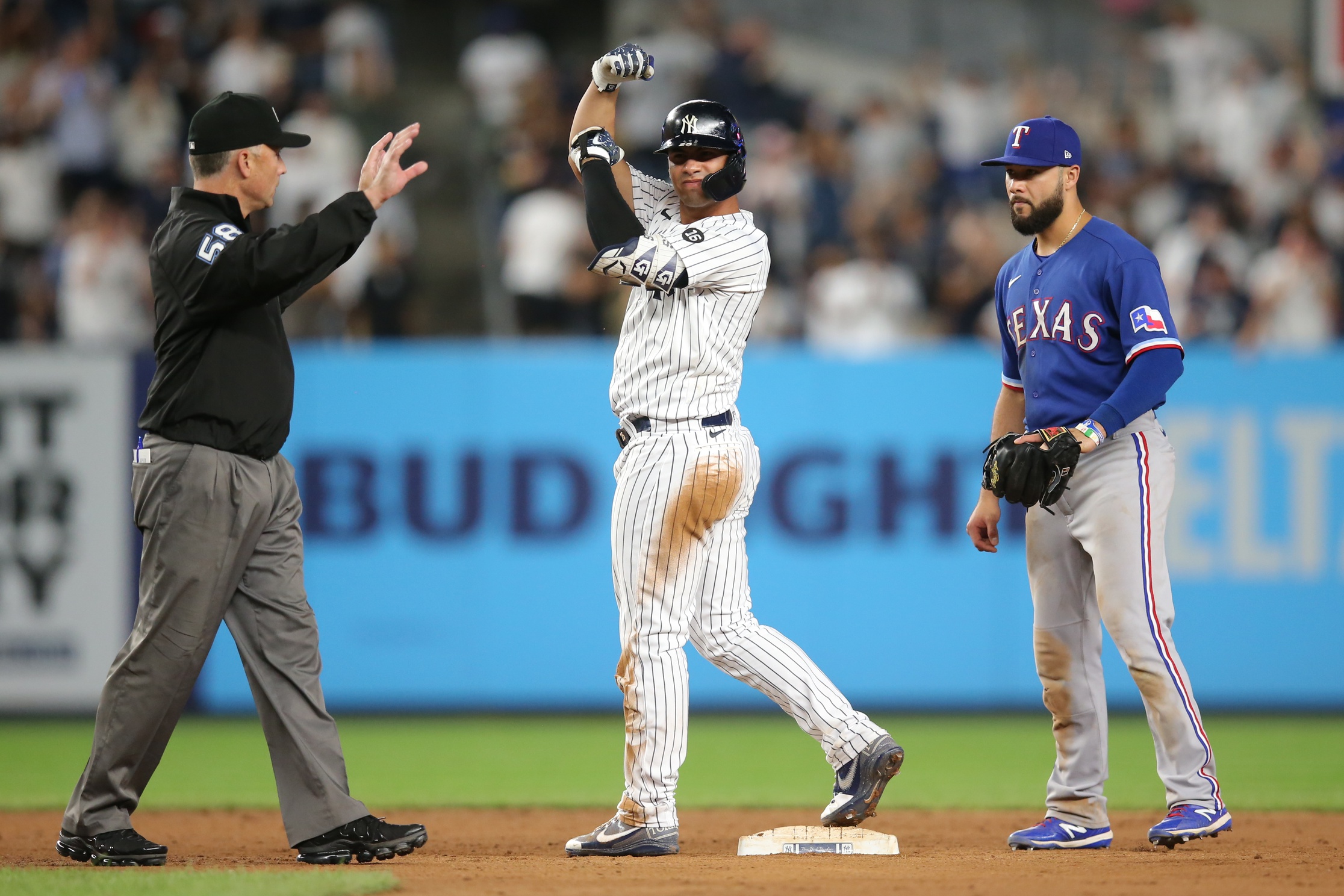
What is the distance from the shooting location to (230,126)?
5238mm

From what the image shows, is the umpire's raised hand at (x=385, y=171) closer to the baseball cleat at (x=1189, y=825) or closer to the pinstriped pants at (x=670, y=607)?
the pinstriped pants at (x=670, y=607)

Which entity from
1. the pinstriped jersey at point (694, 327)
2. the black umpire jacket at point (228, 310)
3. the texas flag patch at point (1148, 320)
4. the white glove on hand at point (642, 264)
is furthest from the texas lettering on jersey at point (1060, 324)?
the black umpire jacket at point (228, 310)

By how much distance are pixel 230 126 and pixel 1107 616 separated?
3.31m

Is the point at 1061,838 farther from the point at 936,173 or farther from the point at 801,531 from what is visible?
the point at 936,173

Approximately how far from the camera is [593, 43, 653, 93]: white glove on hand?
5.40m

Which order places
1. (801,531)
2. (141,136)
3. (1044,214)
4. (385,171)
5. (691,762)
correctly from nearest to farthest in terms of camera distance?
(385,171), (1044,214), (691,762), (801,531), (141,136)

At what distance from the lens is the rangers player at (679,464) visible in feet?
17.5

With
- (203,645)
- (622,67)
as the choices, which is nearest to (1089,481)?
(622,67)

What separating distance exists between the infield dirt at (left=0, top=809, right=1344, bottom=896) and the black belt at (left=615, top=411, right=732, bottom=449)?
4.60 feet

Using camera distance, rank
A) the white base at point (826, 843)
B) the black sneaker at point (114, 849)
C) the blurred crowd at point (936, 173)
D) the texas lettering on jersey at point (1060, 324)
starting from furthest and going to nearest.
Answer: the blurred crowd at point (936, 173) < the texas lettering on jersey at point (1060, 324) < the white base at point (826, 843) < the black sneaker at point (114, 849)

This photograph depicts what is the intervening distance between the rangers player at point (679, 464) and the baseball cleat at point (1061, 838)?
56cm

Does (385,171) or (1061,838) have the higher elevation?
(385,171)

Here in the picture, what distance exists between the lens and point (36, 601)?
1025 centimetres

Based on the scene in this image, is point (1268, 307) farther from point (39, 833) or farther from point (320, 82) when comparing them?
point (39, 833)
